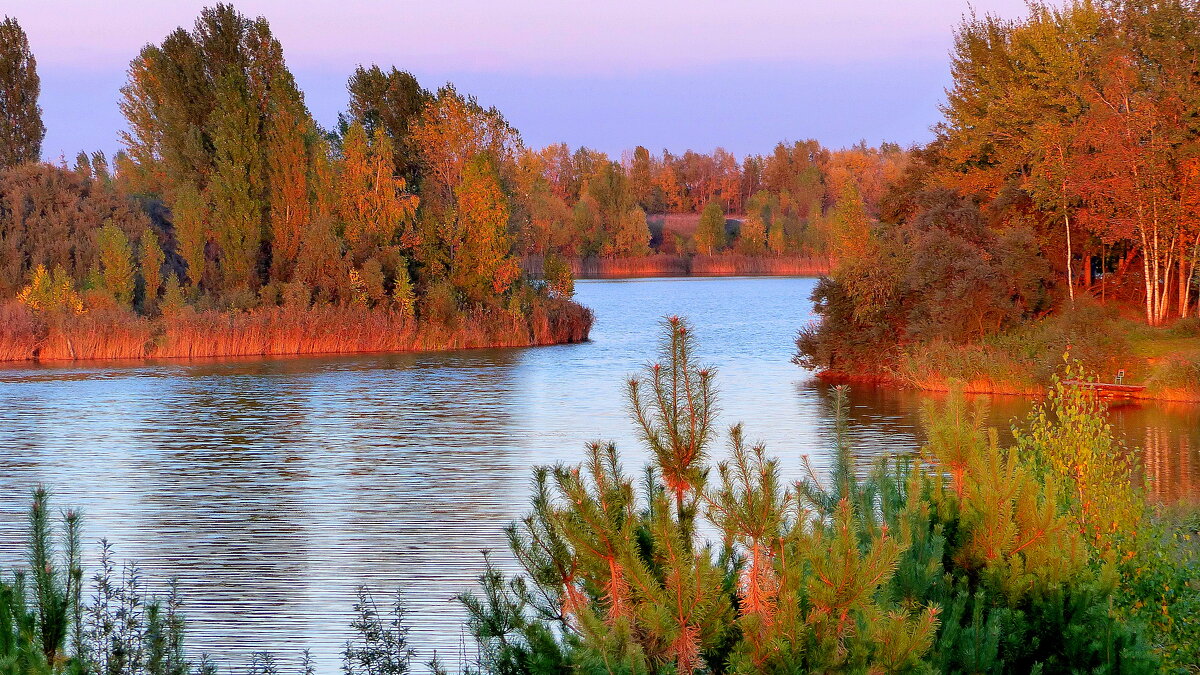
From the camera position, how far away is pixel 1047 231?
30.8 metres

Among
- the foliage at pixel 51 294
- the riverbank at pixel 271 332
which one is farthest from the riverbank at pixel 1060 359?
the foliage at pixel 51 294

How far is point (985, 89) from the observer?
1255 inches

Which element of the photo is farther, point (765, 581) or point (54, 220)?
point (54, 220)

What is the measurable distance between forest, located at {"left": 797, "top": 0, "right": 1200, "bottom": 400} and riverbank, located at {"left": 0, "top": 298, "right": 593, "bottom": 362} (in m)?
12.6

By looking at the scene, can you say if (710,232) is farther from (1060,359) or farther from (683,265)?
(1060,359)

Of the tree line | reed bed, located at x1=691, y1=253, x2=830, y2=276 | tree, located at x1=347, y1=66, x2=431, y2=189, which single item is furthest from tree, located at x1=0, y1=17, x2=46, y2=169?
reed bed, located at x1=691, y1=253, x2=830, y2=276

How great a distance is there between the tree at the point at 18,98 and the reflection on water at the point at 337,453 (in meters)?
20.0

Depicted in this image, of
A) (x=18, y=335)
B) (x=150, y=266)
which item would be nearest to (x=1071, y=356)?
(x=150, y=266)

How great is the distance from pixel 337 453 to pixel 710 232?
83972mm

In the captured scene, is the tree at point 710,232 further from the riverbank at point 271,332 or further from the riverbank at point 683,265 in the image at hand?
the riverbank at point 271,332

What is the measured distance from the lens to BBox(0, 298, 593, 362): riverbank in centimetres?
3547

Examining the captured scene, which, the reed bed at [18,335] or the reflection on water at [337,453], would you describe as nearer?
the reflection on water at [337,453]

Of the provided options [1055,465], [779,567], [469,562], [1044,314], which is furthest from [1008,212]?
[779,567]

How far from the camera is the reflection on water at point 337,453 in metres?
11.6
